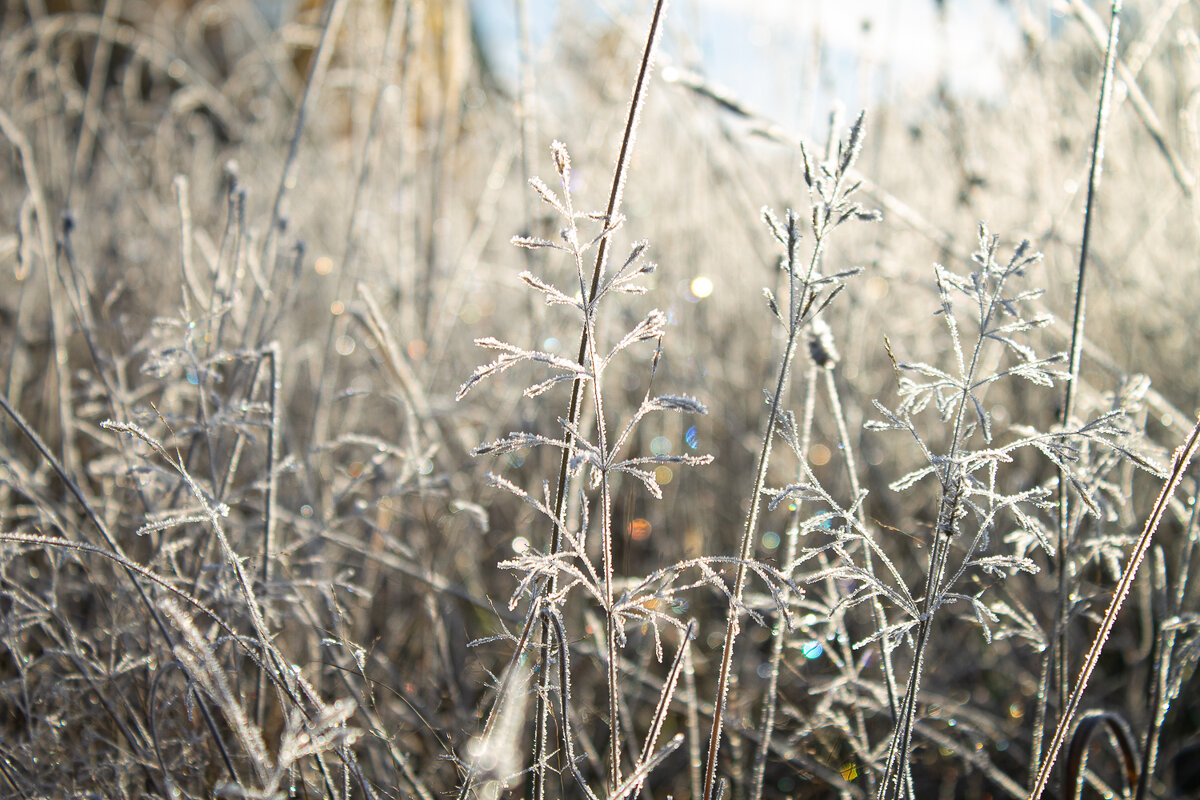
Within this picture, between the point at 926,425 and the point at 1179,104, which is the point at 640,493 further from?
the point at 1179,104

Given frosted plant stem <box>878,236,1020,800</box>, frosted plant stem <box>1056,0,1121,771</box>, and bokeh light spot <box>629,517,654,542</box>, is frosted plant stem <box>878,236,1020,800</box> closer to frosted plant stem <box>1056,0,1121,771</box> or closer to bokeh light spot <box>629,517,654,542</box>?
frosted plant stem <box>1056,0,1121,771</box>

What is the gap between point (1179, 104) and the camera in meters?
1.70

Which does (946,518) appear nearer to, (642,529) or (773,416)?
(773,416)

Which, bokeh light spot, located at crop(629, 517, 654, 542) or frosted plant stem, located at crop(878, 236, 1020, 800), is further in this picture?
bokeh light spot, located at crop(629, 517, 654, 542)

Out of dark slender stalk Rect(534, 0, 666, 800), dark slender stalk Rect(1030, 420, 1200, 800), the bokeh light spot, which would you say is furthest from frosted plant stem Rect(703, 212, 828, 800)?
the bokeh light spot

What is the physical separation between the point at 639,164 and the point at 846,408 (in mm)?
813

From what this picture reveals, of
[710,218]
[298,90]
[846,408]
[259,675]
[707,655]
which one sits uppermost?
[298,90]

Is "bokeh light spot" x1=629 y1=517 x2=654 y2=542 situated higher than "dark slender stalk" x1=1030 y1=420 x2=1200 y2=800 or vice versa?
"dark slender stalk" x1=1030 y1=420 x2=1200 y2=800

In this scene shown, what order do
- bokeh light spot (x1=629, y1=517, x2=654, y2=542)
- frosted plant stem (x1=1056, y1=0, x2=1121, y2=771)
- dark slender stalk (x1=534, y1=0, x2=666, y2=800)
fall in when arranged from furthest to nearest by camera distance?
bokeh light spot (x1=629, y1=517, x2=654, y2=542), frosted plant stem (x1=1056, y1=0, x2=1121, y2=771), dark slender stalk (x1=534, y1=0, x2=666, y2=800)

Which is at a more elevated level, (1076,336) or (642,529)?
(1076,336)

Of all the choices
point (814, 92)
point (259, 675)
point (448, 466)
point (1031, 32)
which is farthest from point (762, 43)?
point (259, 675)

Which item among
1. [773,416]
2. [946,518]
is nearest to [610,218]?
[773,416]

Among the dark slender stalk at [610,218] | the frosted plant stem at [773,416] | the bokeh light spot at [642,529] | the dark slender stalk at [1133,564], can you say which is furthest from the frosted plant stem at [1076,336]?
the bokeh light spot at [642,529]

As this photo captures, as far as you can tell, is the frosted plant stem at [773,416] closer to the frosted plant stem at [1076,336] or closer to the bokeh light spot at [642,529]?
the frosted plant stem at [1076,336]
